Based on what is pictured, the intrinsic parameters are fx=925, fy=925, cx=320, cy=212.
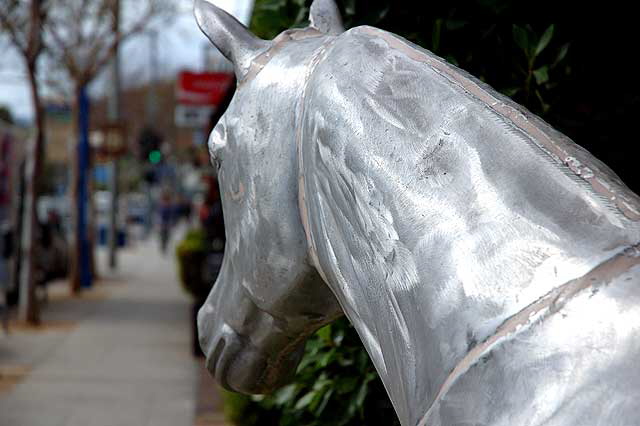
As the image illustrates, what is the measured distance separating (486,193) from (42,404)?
25.2ft

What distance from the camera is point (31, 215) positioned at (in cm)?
1223

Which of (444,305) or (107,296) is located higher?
(444,305)

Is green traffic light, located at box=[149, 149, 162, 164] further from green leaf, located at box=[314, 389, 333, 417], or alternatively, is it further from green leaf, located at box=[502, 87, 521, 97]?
green leaf, located at box=[502, 87, 521, 97]

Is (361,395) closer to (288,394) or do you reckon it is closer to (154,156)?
(288,394)

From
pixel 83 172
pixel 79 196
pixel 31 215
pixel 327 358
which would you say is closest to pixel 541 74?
pixel 327 358

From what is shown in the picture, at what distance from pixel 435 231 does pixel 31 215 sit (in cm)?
1183

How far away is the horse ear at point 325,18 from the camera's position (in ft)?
5.34

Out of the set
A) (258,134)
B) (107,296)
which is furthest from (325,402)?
(107,296)

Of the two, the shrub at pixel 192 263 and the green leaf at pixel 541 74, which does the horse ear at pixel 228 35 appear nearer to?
the green leaf at pixel 541 74

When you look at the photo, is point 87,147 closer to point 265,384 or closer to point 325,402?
point 325,402

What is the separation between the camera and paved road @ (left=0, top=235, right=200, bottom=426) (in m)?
7.77

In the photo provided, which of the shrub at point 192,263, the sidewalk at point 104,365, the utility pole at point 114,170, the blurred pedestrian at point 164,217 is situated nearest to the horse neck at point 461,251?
the sidewalk at point 104,365

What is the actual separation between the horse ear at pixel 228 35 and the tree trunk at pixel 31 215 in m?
10.9

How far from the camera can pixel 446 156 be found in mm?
1109
